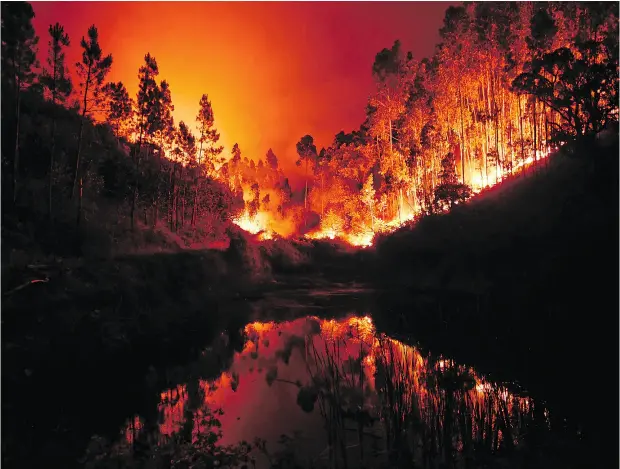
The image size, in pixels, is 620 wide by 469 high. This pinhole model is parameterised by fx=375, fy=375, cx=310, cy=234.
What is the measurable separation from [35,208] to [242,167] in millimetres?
69383

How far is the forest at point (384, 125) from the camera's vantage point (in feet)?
83.0

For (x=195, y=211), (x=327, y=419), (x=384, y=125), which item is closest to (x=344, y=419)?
(x=327, y=419)

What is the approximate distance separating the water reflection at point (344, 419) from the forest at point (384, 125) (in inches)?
724

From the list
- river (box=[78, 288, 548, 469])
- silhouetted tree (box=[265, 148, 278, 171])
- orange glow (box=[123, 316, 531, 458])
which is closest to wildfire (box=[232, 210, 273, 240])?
silhouetted tree (box=[265, 148, 278, 171])

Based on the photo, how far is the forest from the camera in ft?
83.0

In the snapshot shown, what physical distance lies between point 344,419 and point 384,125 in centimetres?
5136

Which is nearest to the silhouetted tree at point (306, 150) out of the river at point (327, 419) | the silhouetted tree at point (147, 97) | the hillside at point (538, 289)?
the silhouetted tree at point (147, 97)

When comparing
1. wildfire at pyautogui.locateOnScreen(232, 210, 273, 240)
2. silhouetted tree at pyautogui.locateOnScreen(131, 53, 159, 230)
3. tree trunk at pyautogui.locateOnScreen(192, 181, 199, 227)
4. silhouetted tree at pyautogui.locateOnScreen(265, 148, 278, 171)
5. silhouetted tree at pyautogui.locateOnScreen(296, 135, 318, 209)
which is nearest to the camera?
silhouetted tree at pyautogui.locateOnScreen(131, 53, 159, 230)

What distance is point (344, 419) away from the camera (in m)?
7.56

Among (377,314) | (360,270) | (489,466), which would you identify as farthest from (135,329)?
(360,270)

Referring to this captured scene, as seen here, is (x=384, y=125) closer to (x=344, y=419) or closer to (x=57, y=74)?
(x=57, y=74)

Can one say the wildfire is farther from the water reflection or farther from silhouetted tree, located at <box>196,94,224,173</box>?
the water reflection

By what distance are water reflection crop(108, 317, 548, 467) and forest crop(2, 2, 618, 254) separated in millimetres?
18378

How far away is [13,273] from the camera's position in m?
14.8
